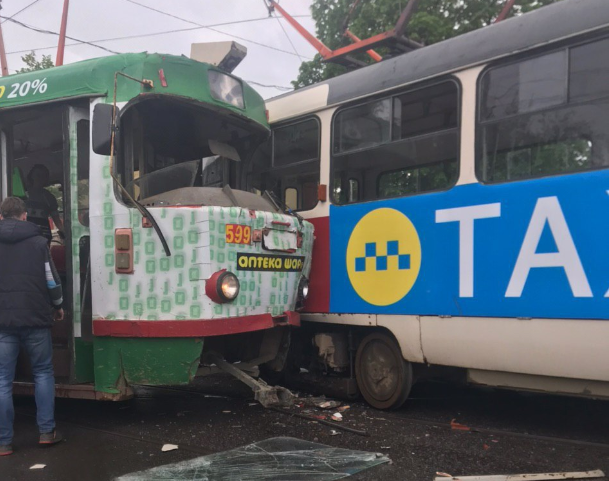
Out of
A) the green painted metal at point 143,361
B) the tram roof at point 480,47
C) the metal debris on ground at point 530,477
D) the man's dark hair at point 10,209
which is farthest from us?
the green painted metal at point 143,361

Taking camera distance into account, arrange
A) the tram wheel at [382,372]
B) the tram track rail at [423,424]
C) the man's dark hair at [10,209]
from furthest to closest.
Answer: the tram wheel at [382,372], the man's dark hair at [10,209], the tram track rail at [423,424]

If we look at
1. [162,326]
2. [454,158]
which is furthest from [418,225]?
[162,326]

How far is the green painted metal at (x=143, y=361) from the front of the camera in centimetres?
485

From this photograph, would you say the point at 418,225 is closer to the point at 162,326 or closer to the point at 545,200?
the point at 545,200

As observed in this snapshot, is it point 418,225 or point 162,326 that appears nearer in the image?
point 162,326

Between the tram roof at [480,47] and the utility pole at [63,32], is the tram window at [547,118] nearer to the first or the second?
the tram roof at [480,47]

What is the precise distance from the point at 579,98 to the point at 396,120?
163 centimetres

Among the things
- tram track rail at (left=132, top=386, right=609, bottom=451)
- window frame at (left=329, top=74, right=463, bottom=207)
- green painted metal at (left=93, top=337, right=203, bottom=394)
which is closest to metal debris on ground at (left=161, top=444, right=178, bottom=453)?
green painted metal at (left=93, top=337, right=203, bottom=394)

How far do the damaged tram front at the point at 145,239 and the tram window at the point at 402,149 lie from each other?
76 centimetres

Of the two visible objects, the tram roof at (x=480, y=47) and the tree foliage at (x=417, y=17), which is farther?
the tree foliage at (x=417, y=17)

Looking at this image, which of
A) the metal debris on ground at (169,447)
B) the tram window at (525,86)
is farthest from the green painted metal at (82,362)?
the tram window at (525,86)

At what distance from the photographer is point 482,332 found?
4.72m

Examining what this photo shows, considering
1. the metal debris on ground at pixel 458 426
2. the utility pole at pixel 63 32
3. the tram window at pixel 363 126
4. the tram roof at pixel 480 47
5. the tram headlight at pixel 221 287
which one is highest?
the utility pole at pixel 63 32

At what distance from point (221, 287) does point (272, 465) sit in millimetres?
1442
